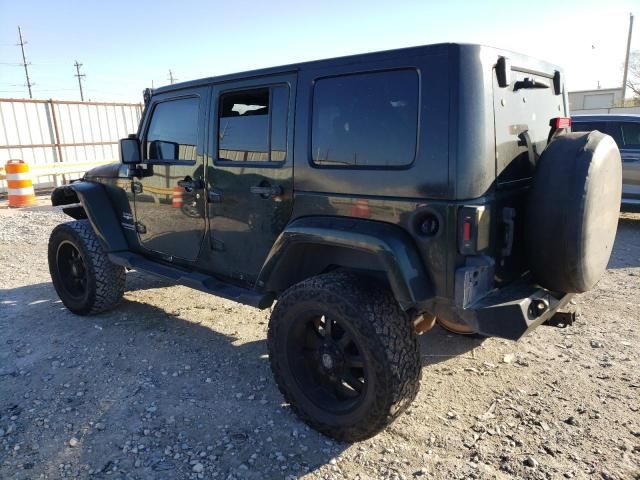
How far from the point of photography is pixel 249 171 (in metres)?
3.27

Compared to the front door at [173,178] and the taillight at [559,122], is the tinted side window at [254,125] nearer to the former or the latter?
the front door at [173,178]

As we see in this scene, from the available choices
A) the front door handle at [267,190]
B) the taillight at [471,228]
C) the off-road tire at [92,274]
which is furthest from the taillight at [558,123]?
Result: the off-road tire at [92,274]

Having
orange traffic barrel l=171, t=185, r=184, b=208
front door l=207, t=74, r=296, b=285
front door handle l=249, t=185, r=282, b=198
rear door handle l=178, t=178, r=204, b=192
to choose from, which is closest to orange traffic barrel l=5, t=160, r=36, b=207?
orange traffic barrel l=171, t=185, r=184, b=208

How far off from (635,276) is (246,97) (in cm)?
491

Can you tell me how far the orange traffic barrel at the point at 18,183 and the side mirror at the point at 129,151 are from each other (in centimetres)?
860

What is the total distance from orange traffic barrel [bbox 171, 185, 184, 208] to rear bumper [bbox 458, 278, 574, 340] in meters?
2.42

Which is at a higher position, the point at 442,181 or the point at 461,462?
the point at 442,181

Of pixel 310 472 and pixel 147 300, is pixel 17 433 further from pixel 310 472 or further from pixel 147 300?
pixel 147 300

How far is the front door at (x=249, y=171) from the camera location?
121 inches

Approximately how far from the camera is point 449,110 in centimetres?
232

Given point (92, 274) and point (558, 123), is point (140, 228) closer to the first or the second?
point (92, 274)

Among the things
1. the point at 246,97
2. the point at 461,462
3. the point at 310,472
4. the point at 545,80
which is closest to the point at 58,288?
the point at 246,97

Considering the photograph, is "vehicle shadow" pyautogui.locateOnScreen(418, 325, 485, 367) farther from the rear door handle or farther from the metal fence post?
the metal fence post

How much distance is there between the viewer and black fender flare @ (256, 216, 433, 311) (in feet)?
7.97
